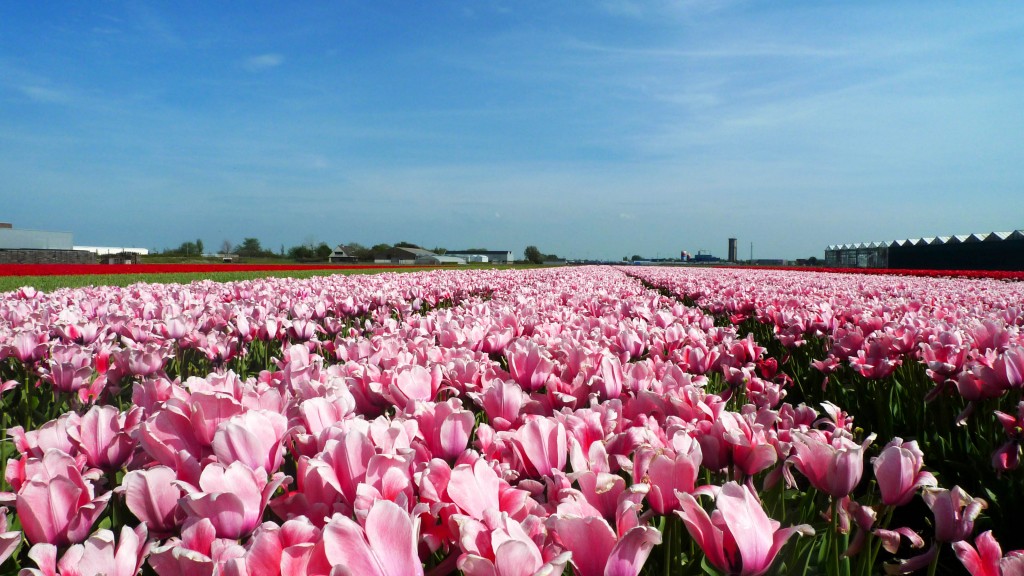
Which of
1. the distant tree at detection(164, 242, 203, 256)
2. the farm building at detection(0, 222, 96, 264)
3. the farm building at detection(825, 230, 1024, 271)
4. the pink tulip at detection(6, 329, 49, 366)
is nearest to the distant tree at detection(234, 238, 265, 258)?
the distant tree at detection(164, 242, 203, 256)

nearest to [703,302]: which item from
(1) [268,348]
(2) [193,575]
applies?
(1) [268,348]

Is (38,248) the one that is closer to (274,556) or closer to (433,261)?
(274,556)

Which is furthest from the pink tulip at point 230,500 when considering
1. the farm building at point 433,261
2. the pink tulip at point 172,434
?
the farm building at point 433,261

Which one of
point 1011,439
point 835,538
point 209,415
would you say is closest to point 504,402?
point 209,415

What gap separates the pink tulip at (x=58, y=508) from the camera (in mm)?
1081

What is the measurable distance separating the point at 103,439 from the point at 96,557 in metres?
0.60

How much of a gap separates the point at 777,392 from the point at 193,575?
6.36 ft

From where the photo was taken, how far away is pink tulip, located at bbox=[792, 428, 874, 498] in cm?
125

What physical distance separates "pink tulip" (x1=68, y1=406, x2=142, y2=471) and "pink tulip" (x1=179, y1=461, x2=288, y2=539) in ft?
1.59

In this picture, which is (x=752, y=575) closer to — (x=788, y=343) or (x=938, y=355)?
(x=938, y=355)

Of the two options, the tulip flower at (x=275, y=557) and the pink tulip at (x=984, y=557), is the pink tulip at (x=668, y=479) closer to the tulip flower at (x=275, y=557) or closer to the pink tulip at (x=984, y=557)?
the pink tulip at (x=984, y=557)

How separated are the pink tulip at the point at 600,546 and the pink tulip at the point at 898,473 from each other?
2.09 ft

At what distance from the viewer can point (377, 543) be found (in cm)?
83

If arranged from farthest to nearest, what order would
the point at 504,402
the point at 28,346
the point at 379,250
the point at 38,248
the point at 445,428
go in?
the point at 379,250 → the point at 38,248 → the point at 28,346 → the point at 504,402 → the point at 445,428
